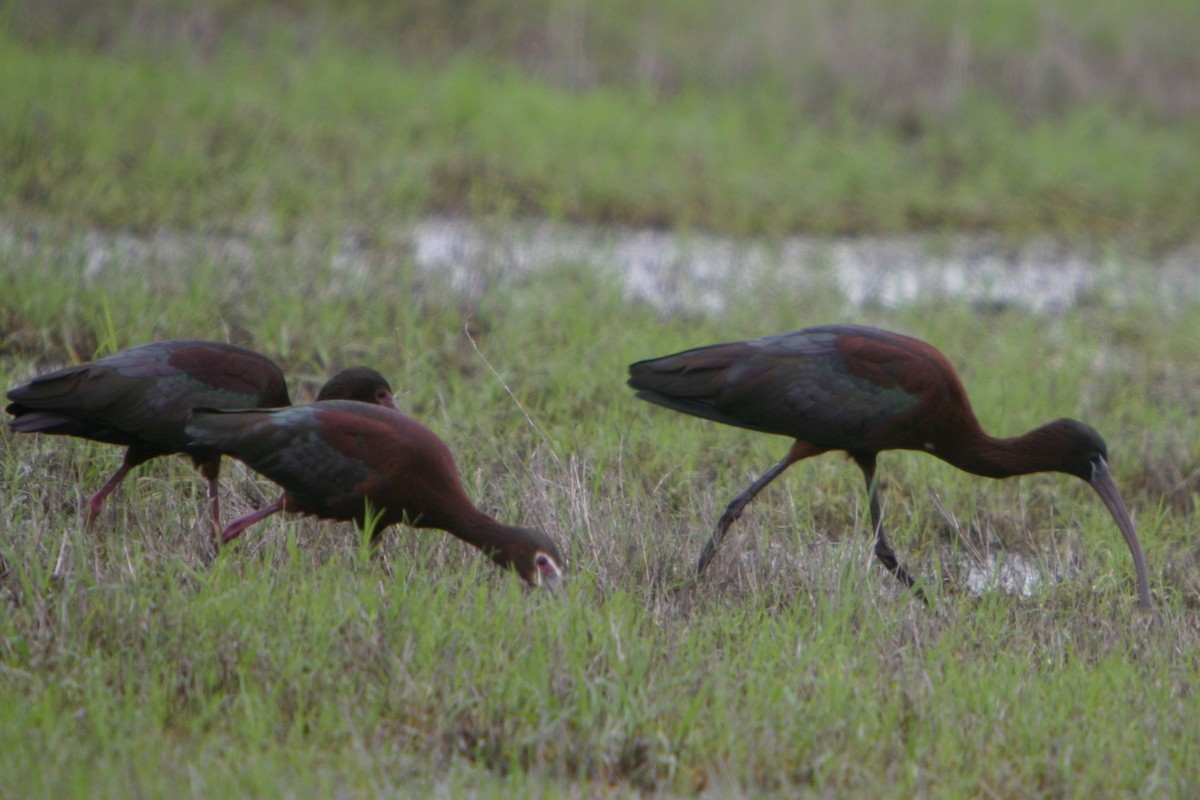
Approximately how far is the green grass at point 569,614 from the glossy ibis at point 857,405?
0.33m

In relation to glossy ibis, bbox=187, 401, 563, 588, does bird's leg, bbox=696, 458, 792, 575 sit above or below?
below

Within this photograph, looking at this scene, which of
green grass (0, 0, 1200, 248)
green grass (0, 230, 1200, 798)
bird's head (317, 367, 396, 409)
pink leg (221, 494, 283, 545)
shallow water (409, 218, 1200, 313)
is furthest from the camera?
green grass (0, 0, 1200, 248)

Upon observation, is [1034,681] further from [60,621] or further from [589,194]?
[589,194]

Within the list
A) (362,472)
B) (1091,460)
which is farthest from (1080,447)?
(362,472)

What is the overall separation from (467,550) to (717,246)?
414 cm

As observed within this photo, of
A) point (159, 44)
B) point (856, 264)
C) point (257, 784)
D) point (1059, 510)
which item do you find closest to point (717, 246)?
point (856, 264)

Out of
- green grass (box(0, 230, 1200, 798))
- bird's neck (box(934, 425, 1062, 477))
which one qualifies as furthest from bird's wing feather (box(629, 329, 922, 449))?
green grass (box(0, 230, 1200, 798))

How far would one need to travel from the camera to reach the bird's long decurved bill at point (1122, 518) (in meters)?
4.63

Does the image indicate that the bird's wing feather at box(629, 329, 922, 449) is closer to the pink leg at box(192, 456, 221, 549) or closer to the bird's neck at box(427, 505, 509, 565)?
the bird's neck at box(427, 505, 509, 565)

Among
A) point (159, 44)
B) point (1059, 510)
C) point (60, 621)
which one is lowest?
point (1059, 510)

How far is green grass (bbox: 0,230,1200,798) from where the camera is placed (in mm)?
3547

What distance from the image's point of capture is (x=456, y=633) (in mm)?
3895

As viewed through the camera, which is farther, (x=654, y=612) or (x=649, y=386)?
(x=649, y=386)

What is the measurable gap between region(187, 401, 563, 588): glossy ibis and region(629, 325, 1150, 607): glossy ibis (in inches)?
29.7
